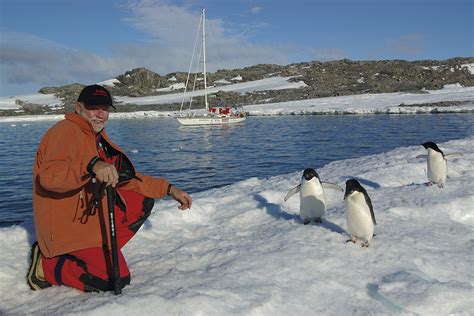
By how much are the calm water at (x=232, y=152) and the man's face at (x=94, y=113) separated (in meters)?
5.67

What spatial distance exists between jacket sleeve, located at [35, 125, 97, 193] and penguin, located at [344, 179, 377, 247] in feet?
8.19

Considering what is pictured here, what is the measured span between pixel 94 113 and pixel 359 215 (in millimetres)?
2580

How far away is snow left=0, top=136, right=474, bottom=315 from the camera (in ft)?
9.48

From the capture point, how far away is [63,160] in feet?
9.12

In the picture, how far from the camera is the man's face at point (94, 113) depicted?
3.17 metres

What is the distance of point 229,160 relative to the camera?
50.3ft

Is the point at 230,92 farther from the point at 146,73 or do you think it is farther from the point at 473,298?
the point at 473,298

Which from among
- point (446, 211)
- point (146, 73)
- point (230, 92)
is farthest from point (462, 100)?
point (146, 73)

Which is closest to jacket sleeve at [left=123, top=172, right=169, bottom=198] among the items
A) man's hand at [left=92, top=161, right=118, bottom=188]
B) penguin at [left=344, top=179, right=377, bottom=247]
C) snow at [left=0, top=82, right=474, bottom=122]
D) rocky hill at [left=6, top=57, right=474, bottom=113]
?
man's hand at [left=92, top=161, right=118, bottom=188]

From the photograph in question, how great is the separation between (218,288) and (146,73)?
247 feet

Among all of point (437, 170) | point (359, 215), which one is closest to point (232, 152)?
point (437, 170)

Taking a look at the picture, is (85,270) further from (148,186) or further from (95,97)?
(95,97)

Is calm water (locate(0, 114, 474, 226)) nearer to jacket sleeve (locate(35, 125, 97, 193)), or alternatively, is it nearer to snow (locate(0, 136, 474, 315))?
snow (locate(0, 136, 474, 315))

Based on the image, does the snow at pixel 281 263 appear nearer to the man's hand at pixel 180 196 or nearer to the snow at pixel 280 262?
the snow at pixel 280 262
